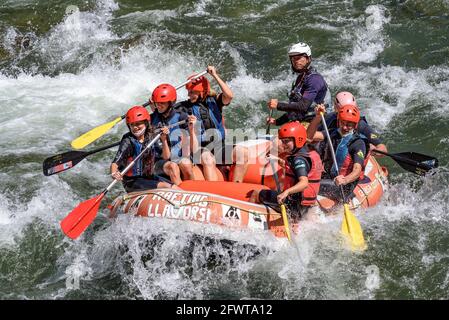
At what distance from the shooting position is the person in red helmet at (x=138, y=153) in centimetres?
771

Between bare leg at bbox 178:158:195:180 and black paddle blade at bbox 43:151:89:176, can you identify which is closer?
bare leg at bbox 178:158:195:180

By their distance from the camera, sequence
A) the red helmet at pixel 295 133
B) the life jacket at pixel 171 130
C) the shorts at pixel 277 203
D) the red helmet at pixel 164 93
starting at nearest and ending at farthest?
1. the red helmet at pixel 295 133
2. the shorts at pixel 277 203
3. the red helmet at pixel 164 93
4. the life jacket at pixel 171 130

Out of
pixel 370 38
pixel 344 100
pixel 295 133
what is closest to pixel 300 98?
pixel 344 100

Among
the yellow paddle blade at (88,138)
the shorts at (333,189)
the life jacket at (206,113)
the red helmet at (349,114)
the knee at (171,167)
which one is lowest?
the shorts at (333,189)

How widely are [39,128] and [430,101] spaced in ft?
21.3

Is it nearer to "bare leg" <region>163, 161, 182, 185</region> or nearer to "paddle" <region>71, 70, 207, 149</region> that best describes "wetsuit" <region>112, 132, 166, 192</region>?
"bare leg" <region>163, 161, 182, 185</region>

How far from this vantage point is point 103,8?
14.7 meters

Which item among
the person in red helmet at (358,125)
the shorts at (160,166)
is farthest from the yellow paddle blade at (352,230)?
the shorts at (160,166)

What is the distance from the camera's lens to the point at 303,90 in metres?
8.64

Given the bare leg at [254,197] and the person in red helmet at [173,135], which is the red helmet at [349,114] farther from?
the person in red helmet at [173,135]

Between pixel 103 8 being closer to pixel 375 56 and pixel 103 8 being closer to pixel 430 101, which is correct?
pixel 375 56

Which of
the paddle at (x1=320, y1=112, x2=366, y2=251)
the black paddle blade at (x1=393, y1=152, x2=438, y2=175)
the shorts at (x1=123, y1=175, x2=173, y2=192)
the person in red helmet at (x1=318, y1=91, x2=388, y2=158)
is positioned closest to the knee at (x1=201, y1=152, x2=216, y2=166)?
the shorts at (x1=123, y1=175, x2=173, y2=192)

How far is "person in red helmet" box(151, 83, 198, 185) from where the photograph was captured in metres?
7.97

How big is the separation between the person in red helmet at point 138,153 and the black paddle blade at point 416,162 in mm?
2928
